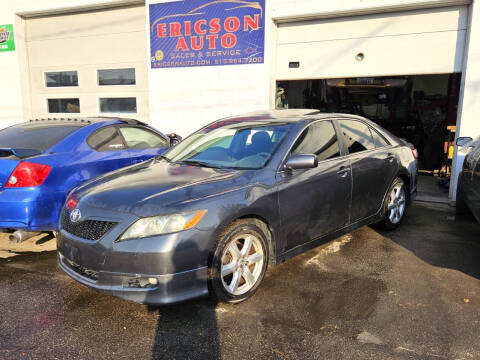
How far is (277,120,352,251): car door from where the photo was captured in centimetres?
350

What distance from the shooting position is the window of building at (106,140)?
4875mm

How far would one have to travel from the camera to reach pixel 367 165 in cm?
446

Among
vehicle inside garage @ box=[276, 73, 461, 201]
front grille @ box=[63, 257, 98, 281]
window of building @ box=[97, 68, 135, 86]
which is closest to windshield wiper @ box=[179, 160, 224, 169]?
front grille @ box=[63, 257, 98, 281]

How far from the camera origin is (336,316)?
3057 mm

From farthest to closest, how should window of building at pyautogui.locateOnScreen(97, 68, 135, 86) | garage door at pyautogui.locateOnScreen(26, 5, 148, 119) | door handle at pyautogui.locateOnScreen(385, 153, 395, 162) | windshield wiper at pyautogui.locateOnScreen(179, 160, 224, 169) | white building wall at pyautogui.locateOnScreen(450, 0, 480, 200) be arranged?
window of building at pyautogui.locateOnScreen(97, 68, 135, 86), garage door at pyautogui.locateOnScreen(26, 5, 148, 119), white building wall at pyautogui.locateOnScreen(450, 0, 480, 200), door handle at pyautogui.locateOnScreen(385, 153, 395, 162), windshield wiper at pyautogui.locateOnScreen(179, 160, 224, 169)

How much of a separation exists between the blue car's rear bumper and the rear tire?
3.78 metres

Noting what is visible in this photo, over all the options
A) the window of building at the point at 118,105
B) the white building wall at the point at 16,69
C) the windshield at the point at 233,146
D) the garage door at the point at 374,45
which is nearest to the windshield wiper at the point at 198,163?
the windshield at the point at 233,146

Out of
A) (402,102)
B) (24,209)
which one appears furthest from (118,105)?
(402,102)

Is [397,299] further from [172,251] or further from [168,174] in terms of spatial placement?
[168,174]

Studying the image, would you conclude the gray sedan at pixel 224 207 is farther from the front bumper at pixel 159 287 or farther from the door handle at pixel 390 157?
the door handle at pixel 390 157

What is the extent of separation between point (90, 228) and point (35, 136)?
2328 mm

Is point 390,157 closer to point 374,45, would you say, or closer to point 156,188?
point 156,188

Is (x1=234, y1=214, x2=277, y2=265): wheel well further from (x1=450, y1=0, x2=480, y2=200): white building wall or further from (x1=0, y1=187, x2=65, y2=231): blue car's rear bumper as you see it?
(x1=450, y1=0, x2=480, y2=200): white building wall

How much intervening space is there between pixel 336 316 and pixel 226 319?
2.75 feet
